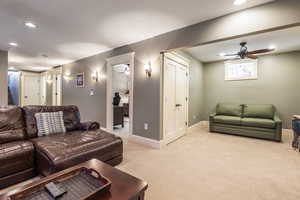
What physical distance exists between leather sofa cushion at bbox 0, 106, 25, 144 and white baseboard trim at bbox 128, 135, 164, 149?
84.4 inches

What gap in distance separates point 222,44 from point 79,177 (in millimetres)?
3962

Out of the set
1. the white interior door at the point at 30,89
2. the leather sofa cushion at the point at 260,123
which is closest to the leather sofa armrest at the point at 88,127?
the leather sofa cushion at the point at 260,123

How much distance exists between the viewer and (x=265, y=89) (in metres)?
4.53

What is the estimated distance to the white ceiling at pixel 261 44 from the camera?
9.95 ft

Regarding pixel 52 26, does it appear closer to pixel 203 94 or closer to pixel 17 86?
pixel 203 94

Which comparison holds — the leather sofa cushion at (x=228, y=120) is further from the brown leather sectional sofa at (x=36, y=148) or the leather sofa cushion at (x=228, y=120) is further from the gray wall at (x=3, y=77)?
the gray wall at (x=3, y=77)

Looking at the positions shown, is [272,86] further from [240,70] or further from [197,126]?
[197,126]

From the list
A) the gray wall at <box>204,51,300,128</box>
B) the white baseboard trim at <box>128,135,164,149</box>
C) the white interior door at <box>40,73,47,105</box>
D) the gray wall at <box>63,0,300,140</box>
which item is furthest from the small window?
the white interior door at <box>40,73,47,105</box>

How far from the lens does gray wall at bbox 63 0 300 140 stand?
1995 millimetres

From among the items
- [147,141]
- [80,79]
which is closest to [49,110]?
[147,141]

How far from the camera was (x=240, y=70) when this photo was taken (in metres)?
4.90

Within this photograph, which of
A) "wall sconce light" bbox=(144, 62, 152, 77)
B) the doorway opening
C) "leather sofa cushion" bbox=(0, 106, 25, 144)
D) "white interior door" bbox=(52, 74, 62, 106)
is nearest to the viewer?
"leather sofa cushion" bbox=(0, 106, 25, 144)

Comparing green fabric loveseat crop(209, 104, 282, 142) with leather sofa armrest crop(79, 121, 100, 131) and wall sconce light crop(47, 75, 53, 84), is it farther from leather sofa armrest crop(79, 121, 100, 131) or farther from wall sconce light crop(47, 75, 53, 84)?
wall sconce light crop(47, 75, 53, 84)

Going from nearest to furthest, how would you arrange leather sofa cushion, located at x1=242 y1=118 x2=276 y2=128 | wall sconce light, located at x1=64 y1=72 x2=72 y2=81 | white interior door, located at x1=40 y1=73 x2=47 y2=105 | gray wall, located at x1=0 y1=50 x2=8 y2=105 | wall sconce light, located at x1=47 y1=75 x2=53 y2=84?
leather sofa cushion, located at x1=242 y1=118 x2=276 y2=128 → gray wall, located at x1=0 y1=50 x2=8 y2=105 → wall sconce light, located at x1=64 y1=72 x2=72 y2=81 → wall sconce light, located at x1=47 y1=75 x2=53 y2=84 → white interior door, located at x1=40 y1=73 x2=47 y2=105
